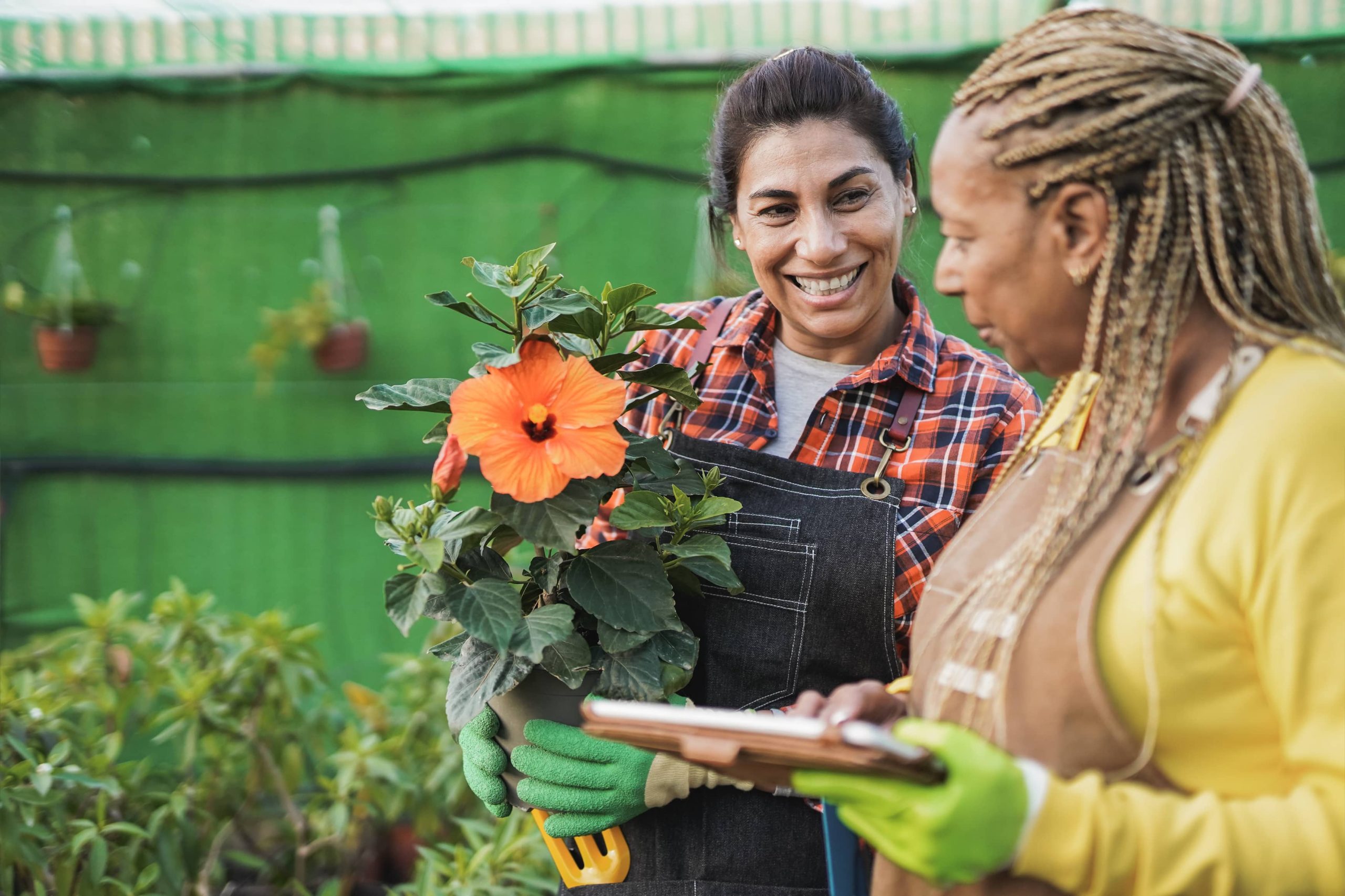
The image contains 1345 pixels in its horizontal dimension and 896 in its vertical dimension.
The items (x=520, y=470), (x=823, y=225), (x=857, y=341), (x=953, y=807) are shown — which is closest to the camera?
(x=953, y=807)

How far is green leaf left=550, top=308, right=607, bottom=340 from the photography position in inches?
55.6

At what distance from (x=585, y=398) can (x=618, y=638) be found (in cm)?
29

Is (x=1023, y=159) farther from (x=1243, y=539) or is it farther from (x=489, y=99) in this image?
(x=489, y=99)

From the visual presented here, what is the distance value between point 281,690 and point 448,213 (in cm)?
176

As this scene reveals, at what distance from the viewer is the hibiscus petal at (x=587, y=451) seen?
4.34 feet

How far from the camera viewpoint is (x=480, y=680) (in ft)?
4.59

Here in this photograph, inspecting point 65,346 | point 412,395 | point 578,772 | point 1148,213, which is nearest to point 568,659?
point 578,772

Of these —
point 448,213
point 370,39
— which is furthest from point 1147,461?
point 370,39

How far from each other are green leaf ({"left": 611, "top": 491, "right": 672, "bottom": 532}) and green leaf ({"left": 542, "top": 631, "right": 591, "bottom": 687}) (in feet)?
0.49

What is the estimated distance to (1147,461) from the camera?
99cm

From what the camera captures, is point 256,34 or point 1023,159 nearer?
point 1023,159

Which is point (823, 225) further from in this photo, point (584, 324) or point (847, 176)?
point (584, 324)

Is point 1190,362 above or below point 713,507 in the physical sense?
above

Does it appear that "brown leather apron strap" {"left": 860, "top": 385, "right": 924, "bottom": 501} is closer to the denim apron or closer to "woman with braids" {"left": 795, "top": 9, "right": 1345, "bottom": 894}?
the denim apron
